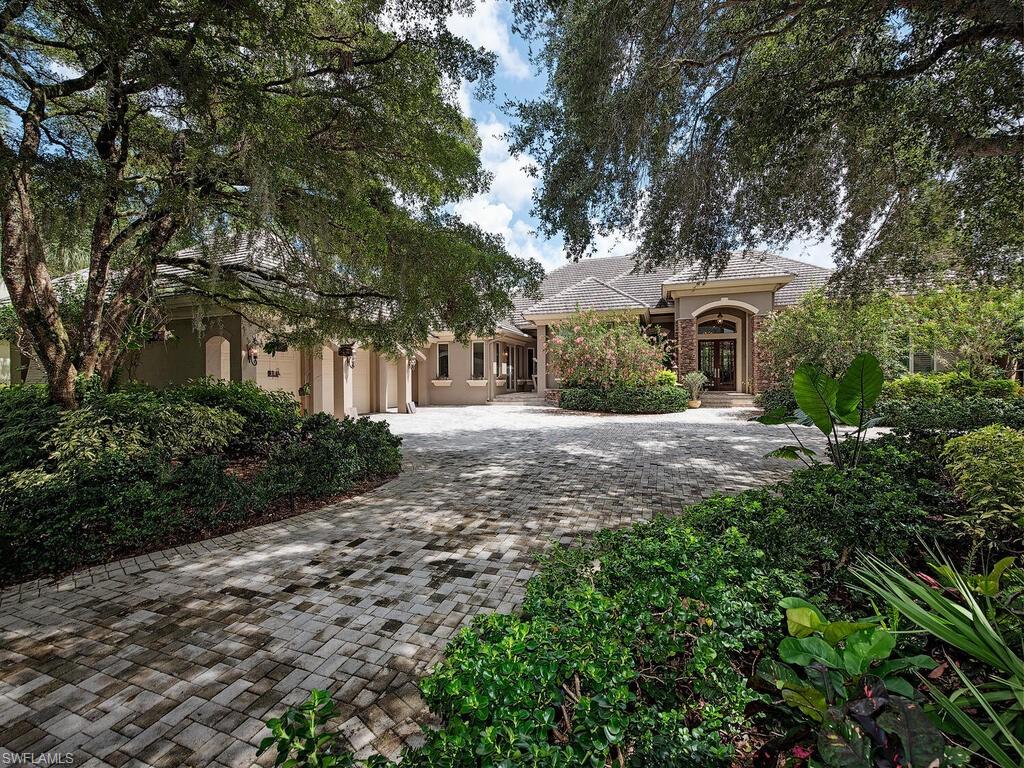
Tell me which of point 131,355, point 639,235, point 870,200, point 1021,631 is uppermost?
point 870,200

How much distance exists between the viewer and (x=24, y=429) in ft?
14.9

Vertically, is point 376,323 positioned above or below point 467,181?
below

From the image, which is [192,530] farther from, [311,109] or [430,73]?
[430,73]

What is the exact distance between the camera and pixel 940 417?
9492 millimetres

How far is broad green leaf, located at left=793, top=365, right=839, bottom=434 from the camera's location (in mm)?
3723

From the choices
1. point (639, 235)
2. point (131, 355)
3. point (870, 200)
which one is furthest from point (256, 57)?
point (870, 200)

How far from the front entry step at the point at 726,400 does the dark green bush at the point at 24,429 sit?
1868 centimetres

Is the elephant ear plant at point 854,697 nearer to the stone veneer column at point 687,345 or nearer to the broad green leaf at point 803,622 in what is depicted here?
the broad green leaf at point 803,622

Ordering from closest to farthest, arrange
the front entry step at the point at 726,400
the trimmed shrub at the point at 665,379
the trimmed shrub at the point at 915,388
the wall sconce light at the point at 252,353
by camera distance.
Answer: the wall sconce light at the point at 252,353, the trimmed shrub at the point at 915,388, the trimmed shrub at the point at 665,379, the front entry step at the point at 726,400

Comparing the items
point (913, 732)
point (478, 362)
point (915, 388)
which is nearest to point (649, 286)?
point (478, 362)

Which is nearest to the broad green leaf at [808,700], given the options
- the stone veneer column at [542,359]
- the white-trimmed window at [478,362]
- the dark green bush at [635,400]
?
the dark green bush at [635,400]

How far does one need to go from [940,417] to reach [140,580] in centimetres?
1352

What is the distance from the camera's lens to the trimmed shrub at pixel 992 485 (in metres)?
2.51
